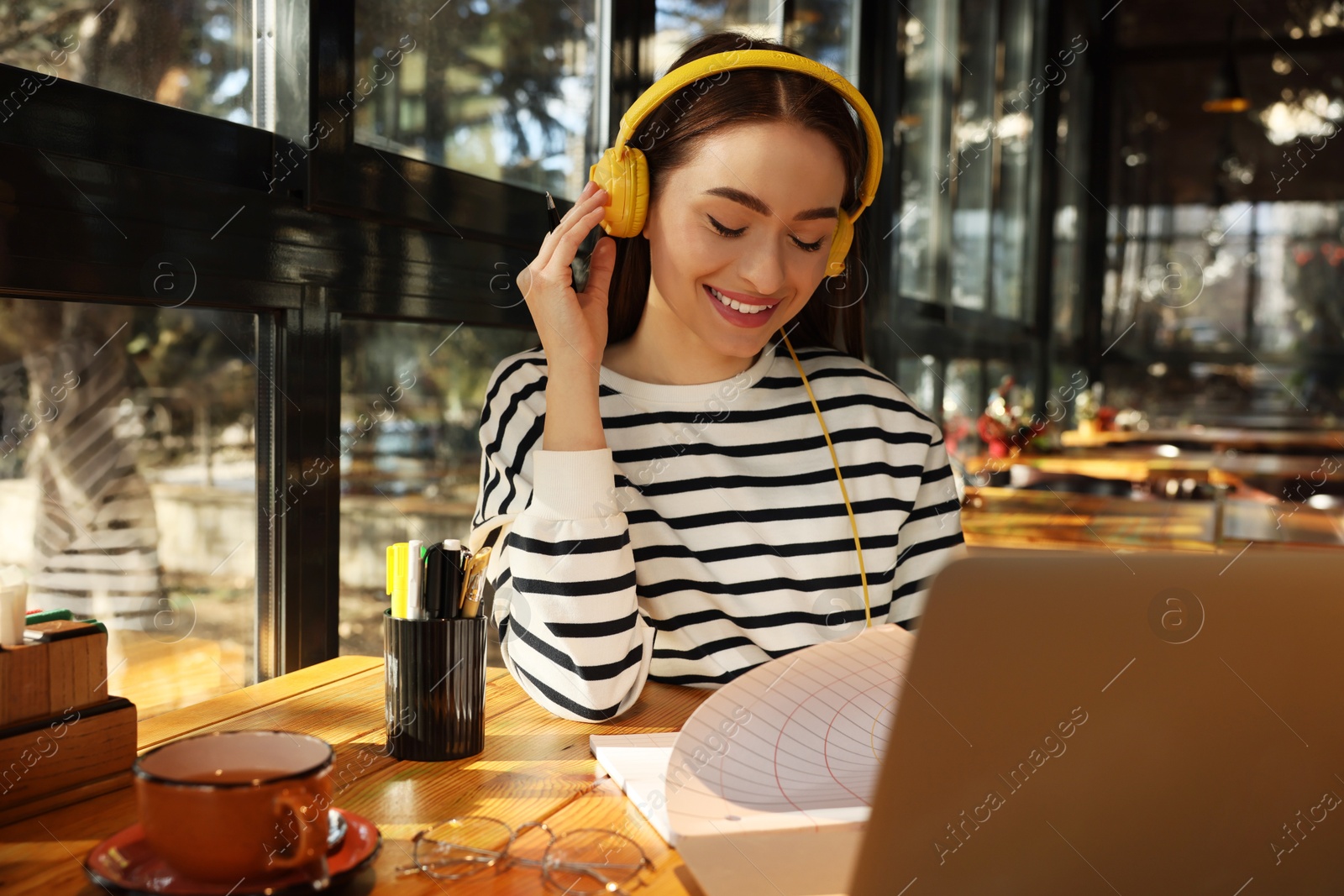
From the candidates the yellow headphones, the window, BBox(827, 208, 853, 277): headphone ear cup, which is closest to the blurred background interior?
the window

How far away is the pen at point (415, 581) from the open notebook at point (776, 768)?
183 mm

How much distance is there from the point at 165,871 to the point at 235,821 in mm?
63

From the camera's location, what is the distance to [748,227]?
1.18 metres

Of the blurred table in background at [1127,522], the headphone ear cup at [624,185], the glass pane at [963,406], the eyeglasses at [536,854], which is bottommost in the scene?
the blurred table in background at [1127,522]

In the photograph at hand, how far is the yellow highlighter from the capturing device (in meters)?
0.84

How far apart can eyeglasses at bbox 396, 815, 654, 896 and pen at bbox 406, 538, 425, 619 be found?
0.18 metres

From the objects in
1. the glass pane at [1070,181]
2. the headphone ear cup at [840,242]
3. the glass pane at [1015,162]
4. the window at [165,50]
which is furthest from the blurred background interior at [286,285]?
the glass pane at [1070,181]

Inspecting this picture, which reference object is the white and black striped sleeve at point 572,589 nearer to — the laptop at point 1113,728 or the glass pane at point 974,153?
the laptop at point 1113,728

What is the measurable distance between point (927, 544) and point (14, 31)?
3.50 feet

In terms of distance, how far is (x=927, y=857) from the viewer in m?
0.48

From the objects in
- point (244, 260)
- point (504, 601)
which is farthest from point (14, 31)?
point (504, 601)

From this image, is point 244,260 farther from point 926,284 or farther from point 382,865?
point 926,284

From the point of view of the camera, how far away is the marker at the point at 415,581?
833 millimetres

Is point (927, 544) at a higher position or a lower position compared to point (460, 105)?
lower
